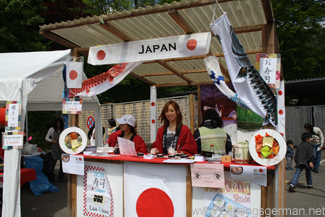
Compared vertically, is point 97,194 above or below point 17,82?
below

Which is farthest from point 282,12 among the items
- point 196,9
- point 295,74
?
point 196,9

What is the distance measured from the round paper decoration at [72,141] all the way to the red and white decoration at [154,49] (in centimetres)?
114

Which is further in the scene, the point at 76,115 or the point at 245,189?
→ the point at 76,115

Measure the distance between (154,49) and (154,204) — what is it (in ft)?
6.83

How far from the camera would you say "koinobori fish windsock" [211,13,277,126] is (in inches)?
113

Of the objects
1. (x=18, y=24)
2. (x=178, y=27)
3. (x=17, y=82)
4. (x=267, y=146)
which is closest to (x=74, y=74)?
(x=17, y=82)

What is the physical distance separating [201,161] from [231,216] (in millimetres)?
658

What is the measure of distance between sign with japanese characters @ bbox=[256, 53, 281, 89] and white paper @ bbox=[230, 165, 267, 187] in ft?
3.19

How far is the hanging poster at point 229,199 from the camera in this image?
9.09 feet

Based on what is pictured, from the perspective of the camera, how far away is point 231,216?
111 inches

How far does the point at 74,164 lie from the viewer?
3.66 metres

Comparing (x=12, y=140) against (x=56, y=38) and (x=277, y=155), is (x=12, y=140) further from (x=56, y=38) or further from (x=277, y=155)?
(x=277, y=155)

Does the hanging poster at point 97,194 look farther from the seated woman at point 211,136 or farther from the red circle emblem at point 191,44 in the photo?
the red circle emblem at point 191,44

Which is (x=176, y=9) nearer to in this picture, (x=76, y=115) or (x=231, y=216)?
(x=76, y=115)
